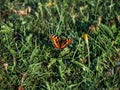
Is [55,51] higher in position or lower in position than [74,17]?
lower

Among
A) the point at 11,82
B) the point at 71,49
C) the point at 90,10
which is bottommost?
the point at 11,82

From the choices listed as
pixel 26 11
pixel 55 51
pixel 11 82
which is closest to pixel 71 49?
pixel 55 51

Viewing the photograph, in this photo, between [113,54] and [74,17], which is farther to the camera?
[74,17]

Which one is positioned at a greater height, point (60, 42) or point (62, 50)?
point (60, 42)

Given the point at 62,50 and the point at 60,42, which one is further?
the point at 62,50

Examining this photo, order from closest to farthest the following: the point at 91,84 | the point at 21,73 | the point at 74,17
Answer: the point at 91,84
the point at 21,73
the point at 74,17

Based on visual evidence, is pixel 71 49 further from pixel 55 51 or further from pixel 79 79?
pixel 79 79

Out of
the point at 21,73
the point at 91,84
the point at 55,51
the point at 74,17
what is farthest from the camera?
the point at 74,17

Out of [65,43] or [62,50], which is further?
[62,50]
